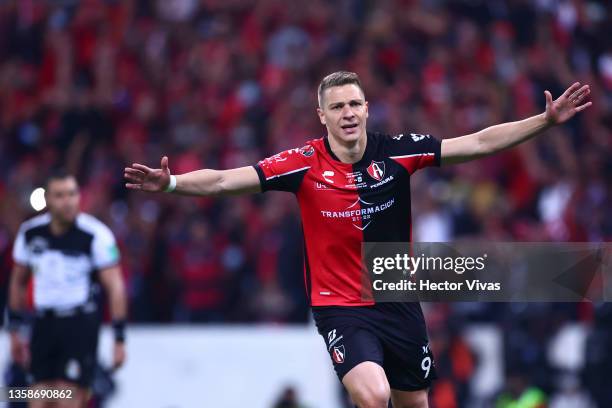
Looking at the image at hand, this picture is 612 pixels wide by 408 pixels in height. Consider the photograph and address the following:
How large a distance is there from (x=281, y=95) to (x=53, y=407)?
757cm

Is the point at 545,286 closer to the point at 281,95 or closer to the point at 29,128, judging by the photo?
the point at 281,95

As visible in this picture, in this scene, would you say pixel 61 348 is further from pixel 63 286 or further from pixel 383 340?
pixel 383 340

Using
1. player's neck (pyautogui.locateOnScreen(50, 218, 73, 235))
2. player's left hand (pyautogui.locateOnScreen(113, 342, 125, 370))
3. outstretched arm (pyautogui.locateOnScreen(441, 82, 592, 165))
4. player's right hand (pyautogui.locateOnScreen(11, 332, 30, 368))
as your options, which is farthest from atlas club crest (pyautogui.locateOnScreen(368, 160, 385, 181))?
player's right hand (pyautogui.locateOnScreen(11, 332, 30, 368))

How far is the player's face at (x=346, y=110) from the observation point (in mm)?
8508

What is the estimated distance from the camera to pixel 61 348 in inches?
455

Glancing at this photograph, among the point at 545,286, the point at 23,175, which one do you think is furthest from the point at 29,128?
the point at 545,286

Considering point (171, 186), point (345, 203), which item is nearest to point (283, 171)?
point (345, 203)

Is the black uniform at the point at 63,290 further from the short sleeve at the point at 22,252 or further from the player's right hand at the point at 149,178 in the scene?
the player's right hand at the point at 149,178

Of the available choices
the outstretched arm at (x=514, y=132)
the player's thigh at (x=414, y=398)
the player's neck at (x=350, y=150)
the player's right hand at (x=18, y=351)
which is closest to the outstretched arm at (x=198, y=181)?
the player's neck at (x=350, y=150)

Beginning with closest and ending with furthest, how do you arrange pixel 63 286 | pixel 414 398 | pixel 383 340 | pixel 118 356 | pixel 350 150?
pixel 383 340
pixel 350 150
pixel 414 398
pixel 118 356
pixel 63 286

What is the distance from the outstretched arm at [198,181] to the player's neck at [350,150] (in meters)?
0.62

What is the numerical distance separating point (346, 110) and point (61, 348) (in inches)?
176

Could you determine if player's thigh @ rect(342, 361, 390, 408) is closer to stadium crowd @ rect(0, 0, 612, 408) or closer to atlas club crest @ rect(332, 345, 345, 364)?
atlas club crest @ rect(332, 345, 345, 364)

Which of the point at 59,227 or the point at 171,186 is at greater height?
the point at 171,186
